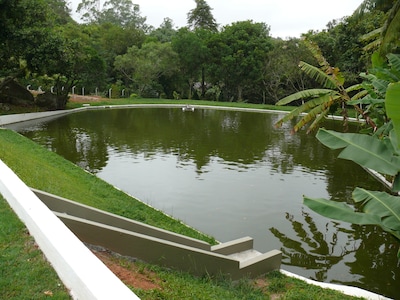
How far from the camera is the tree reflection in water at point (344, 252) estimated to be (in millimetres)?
5738

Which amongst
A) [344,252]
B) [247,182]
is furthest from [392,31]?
[247,182]

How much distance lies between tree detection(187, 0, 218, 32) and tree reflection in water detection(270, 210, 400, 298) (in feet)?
148

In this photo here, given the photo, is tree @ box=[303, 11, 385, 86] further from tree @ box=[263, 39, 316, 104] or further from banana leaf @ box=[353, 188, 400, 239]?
banana leaf @ box=[353, 188, 400, 239]

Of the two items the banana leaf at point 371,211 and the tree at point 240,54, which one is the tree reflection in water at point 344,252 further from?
the tree at point 240,54

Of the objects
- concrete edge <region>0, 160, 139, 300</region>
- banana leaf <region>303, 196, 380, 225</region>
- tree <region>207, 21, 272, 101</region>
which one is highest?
tree <region>207, 21, 272, 101</region>

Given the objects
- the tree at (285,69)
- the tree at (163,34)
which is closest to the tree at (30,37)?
the tree at (285,69)

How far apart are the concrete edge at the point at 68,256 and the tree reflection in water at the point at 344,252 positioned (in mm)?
3837

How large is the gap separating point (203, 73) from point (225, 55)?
387 centimetres

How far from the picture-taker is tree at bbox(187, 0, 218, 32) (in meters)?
49.3

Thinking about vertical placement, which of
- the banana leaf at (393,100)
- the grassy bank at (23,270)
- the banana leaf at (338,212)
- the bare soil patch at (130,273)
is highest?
the banana leaf at (393,100)

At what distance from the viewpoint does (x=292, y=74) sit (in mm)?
32031

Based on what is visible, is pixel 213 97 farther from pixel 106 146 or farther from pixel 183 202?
pixel 183 202

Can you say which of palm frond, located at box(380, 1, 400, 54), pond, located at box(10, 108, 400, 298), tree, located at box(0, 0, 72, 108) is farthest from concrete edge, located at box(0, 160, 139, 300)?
tree, located at box(0, 0, 72, 108)

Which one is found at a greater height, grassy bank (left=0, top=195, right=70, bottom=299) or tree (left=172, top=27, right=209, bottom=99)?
tree (left=172, top=27, right=209, bottom=99)
